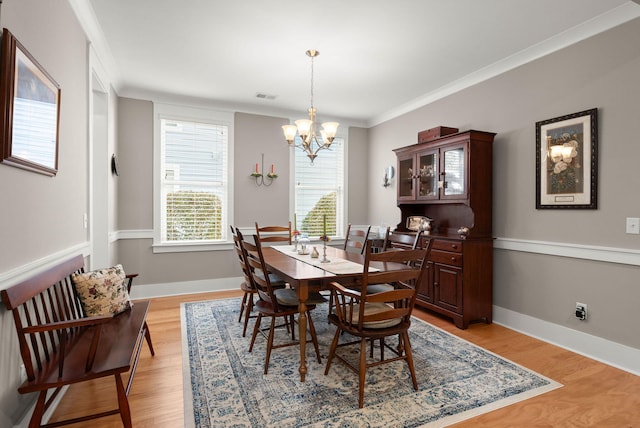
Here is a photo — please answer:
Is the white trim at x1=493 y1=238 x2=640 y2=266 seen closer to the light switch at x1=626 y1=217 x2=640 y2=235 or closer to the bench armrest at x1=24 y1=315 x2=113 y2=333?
the light switch at x1=626 y1=217 x2=640 y2=235

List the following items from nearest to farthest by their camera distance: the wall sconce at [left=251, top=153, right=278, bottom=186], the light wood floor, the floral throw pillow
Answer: the light wood floor
the floral throw pillow
the wall sconce at [left=251, top=153, right=278, bottom=186]

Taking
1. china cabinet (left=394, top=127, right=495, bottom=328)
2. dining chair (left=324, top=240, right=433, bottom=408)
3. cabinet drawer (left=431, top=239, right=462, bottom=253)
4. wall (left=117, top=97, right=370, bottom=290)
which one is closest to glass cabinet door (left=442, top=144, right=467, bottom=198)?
china cabinet (left=394, top=127, right=495, bottom=328)

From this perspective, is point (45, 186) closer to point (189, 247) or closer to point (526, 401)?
point (189, 247)

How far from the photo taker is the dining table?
2.33m

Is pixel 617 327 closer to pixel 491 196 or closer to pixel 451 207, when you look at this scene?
pixel 491 196

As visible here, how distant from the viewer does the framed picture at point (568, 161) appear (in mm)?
2803

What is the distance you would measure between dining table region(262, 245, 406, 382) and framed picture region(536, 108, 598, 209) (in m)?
1.64

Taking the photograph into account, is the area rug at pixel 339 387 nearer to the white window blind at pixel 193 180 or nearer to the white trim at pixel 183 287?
the white trim at pixel 183 287

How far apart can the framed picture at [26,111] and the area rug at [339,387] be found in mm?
1673

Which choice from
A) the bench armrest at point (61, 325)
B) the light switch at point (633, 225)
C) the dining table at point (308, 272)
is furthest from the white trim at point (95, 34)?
the light switch at point (633, 225)

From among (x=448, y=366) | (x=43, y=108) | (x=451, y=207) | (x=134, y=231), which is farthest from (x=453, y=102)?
(x=134, y=231)

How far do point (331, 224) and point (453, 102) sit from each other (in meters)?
2.66

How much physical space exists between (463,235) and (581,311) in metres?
1.15

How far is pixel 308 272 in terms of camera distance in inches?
98.6
